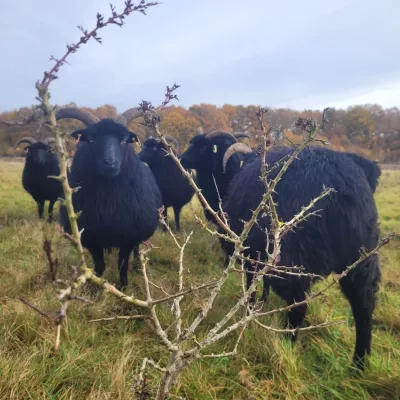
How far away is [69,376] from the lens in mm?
2146

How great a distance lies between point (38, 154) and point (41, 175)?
59 centimetres

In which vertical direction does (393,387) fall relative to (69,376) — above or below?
below

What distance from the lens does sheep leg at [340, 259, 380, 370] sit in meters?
2.73

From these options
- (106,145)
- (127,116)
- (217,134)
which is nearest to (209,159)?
(217,134)

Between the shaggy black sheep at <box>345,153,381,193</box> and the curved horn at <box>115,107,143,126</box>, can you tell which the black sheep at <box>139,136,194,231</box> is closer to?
the curved horn at <box>115,107,143,126</box>

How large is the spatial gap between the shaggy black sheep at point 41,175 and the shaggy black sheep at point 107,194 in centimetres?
430

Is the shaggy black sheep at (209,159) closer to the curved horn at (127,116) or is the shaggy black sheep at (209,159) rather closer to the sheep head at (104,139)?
the curved horn at (127,116)

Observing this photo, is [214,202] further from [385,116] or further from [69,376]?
[385,116]

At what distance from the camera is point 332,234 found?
2.67 m

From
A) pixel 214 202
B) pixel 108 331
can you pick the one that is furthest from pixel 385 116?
pixel 108 331

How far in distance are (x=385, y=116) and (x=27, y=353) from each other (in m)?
58.2

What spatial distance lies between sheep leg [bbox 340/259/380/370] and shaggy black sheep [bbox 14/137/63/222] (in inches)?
281

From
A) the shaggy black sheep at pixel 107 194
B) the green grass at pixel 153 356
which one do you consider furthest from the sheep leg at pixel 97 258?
the green grass at pixel 153 356

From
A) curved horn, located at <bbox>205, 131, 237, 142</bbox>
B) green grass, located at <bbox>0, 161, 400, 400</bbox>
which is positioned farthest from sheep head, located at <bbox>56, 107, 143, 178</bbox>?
curved horn, located at <bbox>205, 131, 237, 142</bbox>
